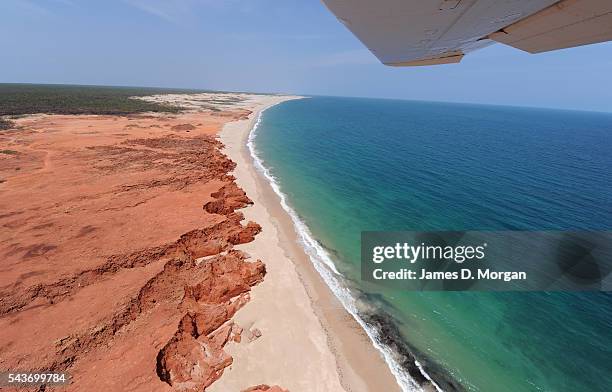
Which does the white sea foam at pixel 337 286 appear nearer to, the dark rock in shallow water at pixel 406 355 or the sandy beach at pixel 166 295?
the dark rock in shallow water at pixel 406 355

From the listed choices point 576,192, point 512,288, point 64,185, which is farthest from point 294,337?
point 576,192

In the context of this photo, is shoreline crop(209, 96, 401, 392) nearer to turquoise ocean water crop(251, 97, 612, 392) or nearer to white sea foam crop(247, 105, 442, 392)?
white sea foam crop(247, 105, 442, 392)

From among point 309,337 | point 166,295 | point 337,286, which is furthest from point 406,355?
point 166,295

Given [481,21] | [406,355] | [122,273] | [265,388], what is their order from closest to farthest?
1. [481,21]
2. [265,388]
3. [406,355]
4. [122,273]

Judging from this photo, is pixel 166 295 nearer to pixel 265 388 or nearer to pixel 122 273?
pixel 122 273

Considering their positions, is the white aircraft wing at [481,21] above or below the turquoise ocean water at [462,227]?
above

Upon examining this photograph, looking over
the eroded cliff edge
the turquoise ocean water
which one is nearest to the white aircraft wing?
the eroded cliff edge

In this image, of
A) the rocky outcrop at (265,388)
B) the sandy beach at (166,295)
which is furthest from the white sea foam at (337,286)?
the rocky outcrop at (265,388)
